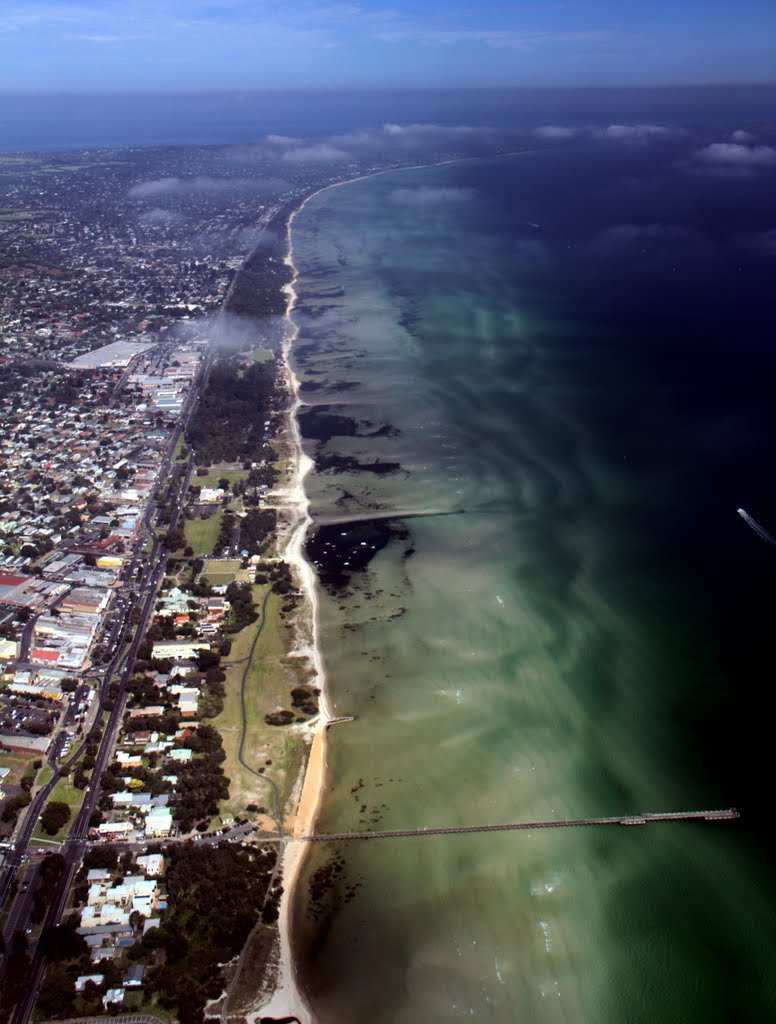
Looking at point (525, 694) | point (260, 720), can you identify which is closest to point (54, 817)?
point (260, 720)

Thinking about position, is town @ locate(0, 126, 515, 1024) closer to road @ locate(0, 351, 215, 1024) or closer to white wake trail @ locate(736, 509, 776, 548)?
road @ locate(0, 351, 215, 1024)

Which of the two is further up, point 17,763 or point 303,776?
point 17,763

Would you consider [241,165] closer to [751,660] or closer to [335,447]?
[335,447]

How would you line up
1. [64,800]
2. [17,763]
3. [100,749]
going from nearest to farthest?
[64,800] < [17,763] < [100,749]

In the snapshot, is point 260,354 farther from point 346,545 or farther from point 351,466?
point 346,545

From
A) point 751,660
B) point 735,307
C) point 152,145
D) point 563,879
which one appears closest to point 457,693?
point 563,879

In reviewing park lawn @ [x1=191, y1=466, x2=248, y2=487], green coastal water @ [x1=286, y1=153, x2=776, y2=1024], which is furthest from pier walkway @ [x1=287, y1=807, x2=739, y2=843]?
park lawn @ [x1=191, y1=466, x2=248, y2=487]

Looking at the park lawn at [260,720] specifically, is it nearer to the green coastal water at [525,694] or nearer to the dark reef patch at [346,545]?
the green coastal water at [525,694]
